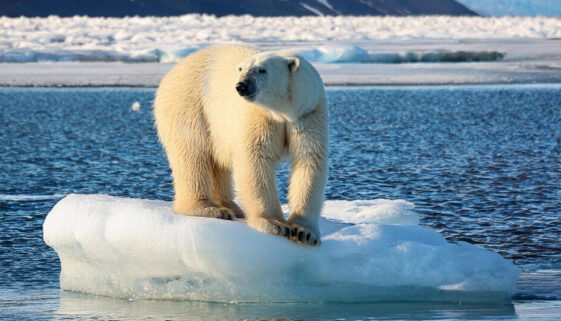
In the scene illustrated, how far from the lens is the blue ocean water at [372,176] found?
4172mm

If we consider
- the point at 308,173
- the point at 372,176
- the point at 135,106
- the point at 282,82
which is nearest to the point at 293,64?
the point at 282,82

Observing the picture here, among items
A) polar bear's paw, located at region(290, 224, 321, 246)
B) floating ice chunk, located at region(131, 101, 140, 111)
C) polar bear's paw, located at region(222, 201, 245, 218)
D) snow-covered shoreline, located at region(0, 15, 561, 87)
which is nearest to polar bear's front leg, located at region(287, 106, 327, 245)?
polar bear's paw, located at region(290, 224, 321, 246)

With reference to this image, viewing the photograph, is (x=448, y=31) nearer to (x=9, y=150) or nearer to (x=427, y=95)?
(x=427, y=95)

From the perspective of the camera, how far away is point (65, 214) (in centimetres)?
452

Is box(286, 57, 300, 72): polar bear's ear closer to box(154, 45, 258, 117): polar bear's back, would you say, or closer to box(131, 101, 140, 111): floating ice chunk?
box(154, 45, 258, 117): polar bear's back

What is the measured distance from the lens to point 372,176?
8703 mm

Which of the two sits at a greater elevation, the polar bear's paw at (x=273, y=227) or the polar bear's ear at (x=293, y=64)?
the polar bear's ear at (x=293, y=64)

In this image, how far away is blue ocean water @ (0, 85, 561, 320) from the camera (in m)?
4.17

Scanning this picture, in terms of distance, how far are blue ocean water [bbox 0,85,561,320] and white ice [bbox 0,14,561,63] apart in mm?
8495

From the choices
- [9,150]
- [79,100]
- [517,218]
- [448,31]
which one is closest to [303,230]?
[517,218]

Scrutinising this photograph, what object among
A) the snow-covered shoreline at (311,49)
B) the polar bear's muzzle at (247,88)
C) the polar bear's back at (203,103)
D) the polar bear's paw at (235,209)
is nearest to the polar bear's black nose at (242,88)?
the polar bear's muzzle at (247,88)

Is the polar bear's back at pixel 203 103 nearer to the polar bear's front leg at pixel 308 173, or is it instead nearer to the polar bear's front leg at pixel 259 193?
the polar bear's front leg at pixel 259 193

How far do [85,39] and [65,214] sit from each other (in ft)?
96.3

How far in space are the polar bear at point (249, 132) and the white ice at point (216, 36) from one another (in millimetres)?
21313
